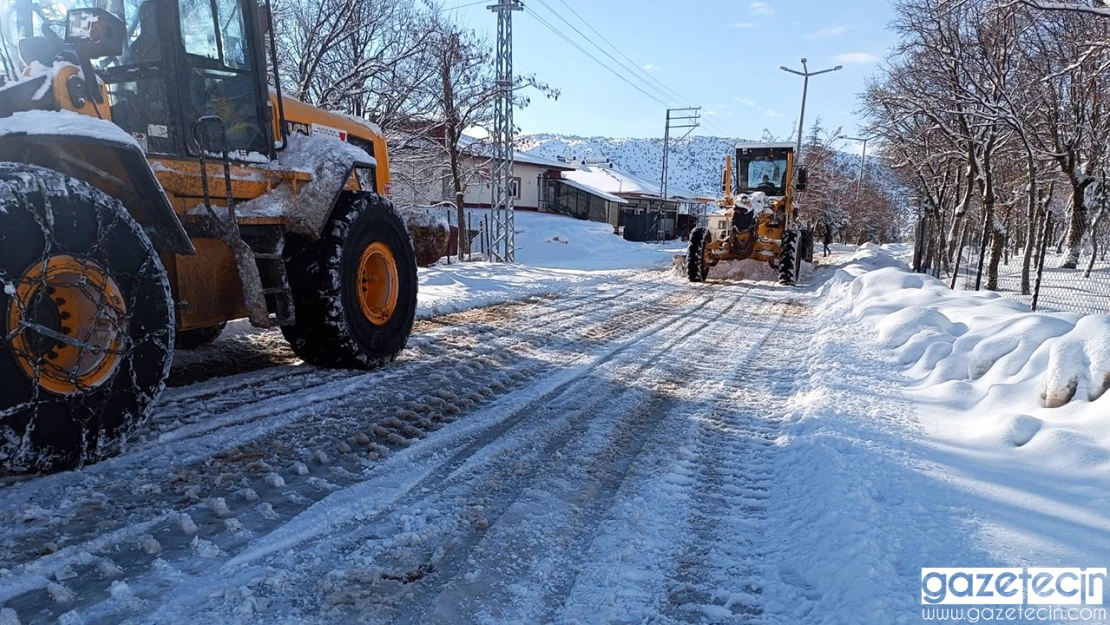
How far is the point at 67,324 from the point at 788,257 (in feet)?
45.3

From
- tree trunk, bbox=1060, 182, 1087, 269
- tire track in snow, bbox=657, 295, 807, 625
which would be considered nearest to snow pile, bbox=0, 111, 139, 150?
tire track in snow, bbox=657, 295, 807, 625

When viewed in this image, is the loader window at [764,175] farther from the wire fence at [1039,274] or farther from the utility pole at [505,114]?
the utility pole at [505,114]

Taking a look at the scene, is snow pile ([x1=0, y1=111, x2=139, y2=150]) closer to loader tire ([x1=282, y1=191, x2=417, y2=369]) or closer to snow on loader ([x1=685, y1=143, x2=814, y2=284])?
loader tire ([x1=282, y1=191, x2=417, y2=369])

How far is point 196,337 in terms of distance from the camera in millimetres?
5875

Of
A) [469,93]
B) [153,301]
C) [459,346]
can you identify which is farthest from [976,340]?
[469,93]

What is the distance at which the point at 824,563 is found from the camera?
2.67 metres

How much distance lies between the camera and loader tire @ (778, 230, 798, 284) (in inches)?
578

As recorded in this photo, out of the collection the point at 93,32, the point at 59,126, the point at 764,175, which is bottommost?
the point at 59,126

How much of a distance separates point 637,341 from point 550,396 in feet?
8.94

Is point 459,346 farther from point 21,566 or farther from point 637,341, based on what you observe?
point 21,566

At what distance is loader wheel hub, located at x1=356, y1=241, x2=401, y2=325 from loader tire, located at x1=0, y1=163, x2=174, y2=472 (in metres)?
2.34

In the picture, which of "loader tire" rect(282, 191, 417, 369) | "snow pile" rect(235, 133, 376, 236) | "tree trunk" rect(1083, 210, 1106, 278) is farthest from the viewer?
"tree trunk" rect(1083, 210, 1106, 278)

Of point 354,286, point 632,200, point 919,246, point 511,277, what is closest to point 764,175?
point 511,277

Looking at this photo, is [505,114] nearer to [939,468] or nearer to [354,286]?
[354,286]
